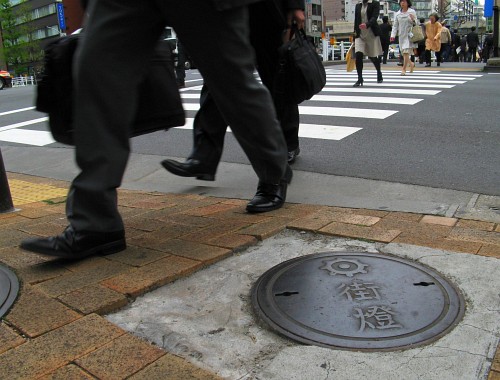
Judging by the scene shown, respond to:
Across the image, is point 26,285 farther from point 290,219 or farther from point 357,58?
point 357,58

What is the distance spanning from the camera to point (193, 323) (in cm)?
172

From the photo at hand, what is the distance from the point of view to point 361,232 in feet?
8.24

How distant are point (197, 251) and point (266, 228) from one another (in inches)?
17.9

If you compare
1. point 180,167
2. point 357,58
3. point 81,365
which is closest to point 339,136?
point 180,167

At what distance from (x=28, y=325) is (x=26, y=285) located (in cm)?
33

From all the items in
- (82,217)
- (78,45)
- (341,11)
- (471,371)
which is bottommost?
(471,371)

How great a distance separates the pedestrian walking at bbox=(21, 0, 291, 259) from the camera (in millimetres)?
1988

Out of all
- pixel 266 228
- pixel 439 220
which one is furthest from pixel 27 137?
pixel 439 220

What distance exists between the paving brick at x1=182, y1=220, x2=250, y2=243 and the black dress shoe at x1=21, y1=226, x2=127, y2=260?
17.3 inches

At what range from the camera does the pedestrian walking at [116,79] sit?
78.3 inches

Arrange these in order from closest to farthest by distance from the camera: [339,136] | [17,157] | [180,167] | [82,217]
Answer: [82,217]
[180,167]
[339,136]
[17,157]

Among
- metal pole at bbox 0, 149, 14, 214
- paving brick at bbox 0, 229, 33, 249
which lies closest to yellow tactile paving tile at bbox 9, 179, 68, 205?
metal pole at bbox 0, 149, 14, 214

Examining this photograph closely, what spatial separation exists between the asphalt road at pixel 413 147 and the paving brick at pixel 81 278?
2303 mm

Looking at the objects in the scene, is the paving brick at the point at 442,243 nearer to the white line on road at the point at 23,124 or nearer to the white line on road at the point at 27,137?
the white line on road at the point at 27,137
